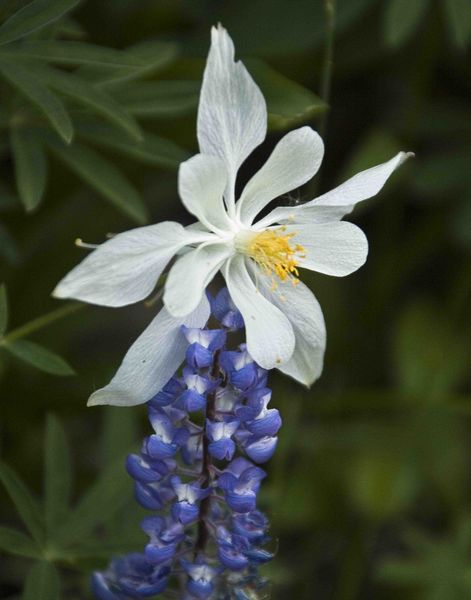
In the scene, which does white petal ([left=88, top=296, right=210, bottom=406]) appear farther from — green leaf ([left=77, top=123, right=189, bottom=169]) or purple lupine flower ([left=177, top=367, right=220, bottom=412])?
green leaf ([left=77, top=123, right=189, bottom=169])

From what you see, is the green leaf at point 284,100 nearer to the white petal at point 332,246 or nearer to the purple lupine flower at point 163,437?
the white petal at point 332,246

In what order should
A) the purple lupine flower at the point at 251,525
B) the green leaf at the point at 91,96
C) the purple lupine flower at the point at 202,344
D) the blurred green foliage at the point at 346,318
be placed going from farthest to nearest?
the blurred green foliage at the point at 346,318
the green leaf at the point at 91,96
the purple lupine flower at the point at 251,525
the purple lupine flower at the point at 202,344

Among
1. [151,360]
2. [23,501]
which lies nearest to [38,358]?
[23,501]

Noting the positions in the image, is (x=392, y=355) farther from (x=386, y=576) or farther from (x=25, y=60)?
(x=25, y=60)

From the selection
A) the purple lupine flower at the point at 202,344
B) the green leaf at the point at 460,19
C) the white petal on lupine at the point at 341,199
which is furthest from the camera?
the green leaf at the point at 460,19

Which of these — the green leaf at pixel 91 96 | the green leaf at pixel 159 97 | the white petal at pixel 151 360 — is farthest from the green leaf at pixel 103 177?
the white petal at pixel 151 360

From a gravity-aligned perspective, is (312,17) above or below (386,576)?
above

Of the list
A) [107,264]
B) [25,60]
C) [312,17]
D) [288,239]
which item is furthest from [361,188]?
[312,17]

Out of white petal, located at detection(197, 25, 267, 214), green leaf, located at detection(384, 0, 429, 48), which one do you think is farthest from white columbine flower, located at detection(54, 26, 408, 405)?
green leaf, located at detection(384, 0, 429, 48)
